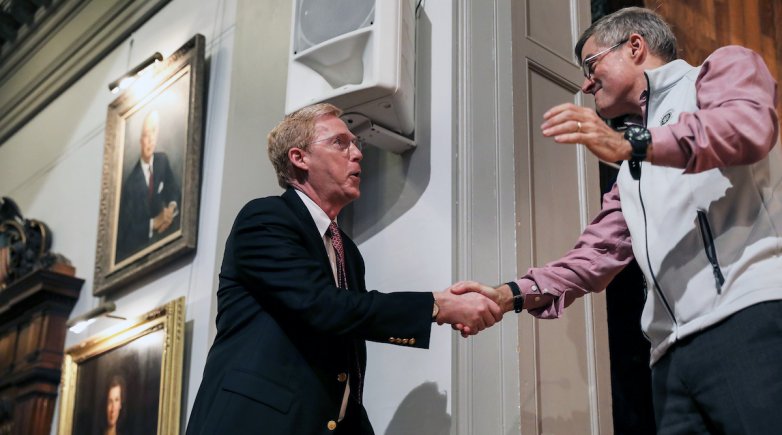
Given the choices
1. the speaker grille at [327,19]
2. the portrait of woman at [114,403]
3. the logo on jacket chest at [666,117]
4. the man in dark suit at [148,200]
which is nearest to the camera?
the logo on jacket chest at [666,117]

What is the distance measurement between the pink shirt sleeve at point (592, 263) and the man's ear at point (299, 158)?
858 mm

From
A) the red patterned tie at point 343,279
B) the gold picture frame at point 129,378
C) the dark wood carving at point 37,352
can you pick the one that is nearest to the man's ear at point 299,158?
the red patterned tie at point 343,279

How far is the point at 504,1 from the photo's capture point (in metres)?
4.14

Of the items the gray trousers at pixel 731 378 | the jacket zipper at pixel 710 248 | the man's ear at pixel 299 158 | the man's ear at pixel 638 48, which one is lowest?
the gray trousers at pixel 731 378

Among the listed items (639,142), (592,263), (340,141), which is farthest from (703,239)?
(340,141)

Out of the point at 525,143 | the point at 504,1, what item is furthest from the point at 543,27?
the point at 525,143

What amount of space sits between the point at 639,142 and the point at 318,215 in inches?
50.6

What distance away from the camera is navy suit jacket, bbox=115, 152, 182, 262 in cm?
549

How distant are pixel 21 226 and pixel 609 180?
13.8 ft

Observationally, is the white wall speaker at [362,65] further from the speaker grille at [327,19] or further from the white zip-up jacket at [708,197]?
the white zip-up jacket at [708,197]

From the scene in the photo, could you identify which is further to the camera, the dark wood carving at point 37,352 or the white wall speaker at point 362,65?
the dark wood carving at point 37,352

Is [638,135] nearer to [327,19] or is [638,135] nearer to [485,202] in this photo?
[485,202]

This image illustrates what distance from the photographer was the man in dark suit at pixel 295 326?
276 cm

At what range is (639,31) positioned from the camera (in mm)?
2822
